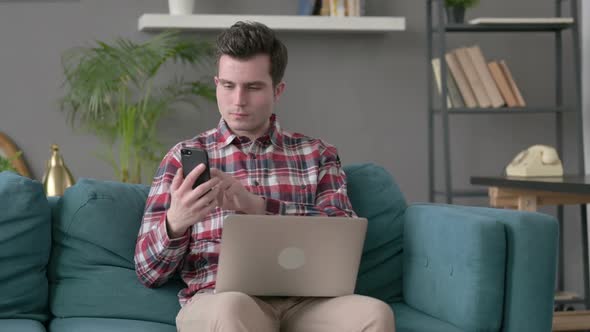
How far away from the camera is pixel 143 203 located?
2.20 metres

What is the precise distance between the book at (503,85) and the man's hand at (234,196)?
7.33 feet

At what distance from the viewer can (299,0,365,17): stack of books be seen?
392 centimetres

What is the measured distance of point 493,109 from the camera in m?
3.88

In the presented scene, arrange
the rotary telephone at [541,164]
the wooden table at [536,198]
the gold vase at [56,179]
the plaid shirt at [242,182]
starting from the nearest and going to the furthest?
the plaid shirt at [242,182]
the gold vase at [56,179]
the wooden table at [536,198]
the rotary telephone at [541,164]

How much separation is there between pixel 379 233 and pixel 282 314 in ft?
1.43

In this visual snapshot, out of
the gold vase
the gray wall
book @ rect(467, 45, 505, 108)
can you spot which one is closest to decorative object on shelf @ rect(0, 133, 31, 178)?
the gray wall

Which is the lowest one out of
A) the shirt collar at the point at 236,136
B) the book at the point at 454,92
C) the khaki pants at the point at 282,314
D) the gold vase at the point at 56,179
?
the khaki pants at the point at 282,314

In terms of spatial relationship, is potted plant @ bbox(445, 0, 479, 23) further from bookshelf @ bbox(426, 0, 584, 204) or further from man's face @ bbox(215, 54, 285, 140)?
man's face @ bbox(215, 54, 285, 140)

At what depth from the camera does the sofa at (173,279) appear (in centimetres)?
192

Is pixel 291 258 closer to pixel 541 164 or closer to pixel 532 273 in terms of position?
pixel 532 273

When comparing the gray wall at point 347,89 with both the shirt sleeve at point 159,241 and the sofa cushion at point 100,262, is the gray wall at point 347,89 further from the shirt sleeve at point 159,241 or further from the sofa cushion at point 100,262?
the shirt sleeve at point 159,241

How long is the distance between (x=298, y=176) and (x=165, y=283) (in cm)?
Result: 42

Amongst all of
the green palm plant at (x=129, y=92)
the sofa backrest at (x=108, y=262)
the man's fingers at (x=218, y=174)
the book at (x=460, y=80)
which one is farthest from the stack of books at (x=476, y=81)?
the man's fingers at (x=218, y=174)

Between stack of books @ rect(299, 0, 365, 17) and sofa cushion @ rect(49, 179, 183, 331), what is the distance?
1973 mm
